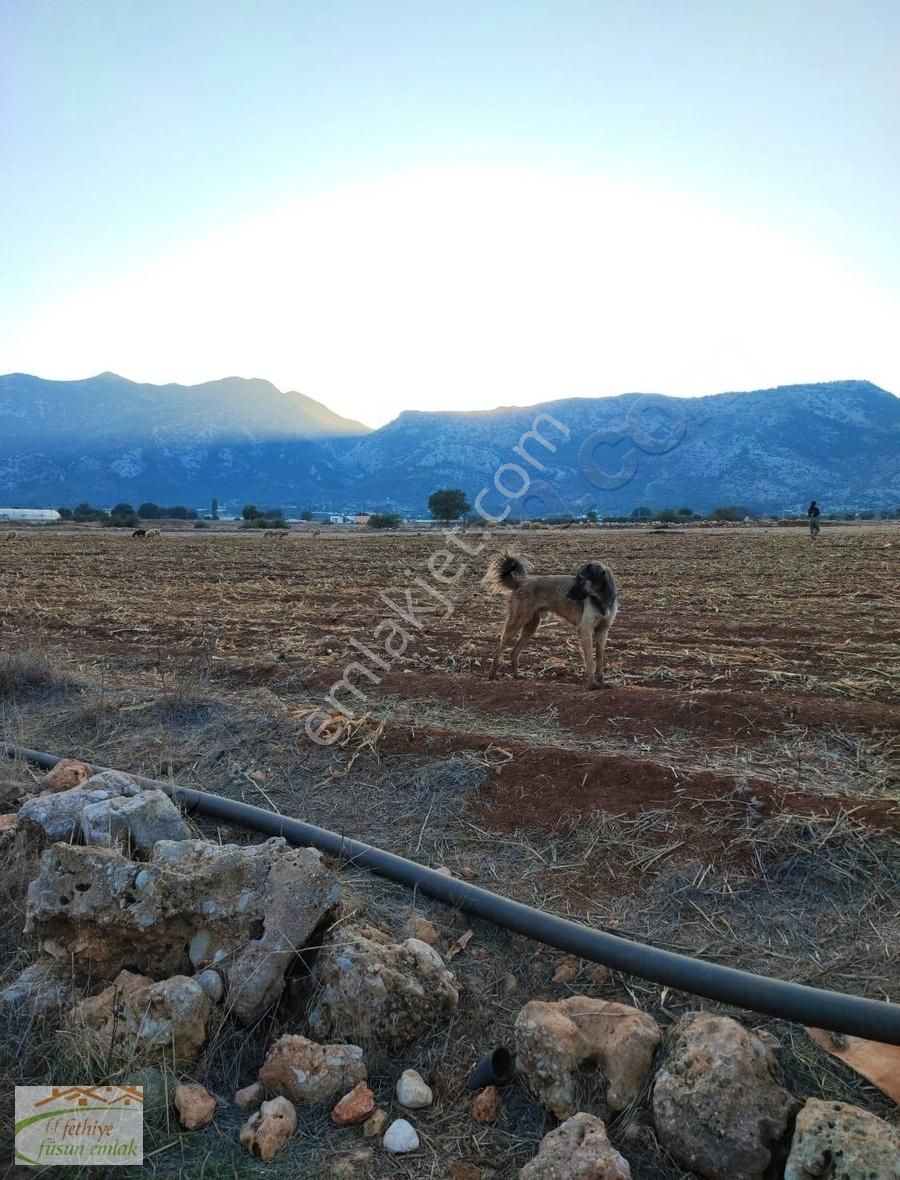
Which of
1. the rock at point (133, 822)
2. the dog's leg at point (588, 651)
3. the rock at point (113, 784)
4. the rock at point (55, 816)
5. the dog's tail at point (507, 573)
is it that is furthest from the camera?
the dog's tail at point (507, 573)

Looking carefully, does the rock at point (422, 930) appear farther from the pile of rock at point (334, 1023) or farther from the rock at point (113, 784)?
the rock at point (113, 784)

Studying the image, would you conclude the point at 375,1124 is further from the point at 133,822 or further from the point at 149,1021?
the point at 133,822

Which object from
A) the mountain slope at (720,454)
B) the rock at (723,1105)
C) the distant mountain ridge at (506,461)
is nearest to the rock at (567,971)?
the rock at (723,1105)

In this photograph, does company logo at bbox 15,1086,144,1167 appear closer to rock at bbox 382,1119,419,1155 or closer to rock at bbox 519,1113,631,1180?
rock at bbox 382,1119,419,1155

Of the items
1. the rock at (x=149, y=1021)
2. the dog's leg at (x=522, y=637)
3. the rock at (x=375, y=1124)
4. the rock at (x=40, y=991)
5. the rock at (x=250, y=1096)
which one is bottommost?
the rock at (x=250, y=1096)

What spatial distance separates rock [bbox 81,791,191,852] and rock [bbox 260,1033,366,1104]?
1826 millimetres

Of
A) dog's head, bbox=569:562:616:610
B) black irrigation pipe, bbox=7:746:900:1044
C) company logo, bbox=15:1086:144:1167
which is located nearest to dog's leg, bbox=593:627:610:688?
dog's head, bbox=569:562:616:610

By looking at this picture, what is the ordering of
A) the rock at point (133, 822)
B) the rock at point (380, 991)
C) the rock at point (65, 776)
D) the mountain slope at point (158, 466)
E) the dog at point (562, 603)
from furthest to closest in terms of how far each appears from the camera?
1. the mountain slope at point (158, 466)
2. the dog at point (562, 603)
3. the rock at point (65, 776)
4. the rock at point (133, 822)
5. the rock at point (380, 991)

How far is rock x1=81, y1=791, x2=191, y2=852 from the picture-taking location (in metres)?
4.67

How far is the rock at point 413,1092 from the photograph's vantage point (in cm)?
322

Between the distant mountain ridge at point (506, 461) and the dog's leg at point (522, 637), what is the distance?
5421cm

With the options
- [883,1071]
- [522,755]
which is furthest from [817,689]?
[883,1071]

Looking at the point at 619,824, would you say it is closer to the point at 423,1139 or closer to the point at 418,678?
the point at 423,1139

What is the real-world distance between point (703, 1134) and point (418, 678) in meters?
6.43
